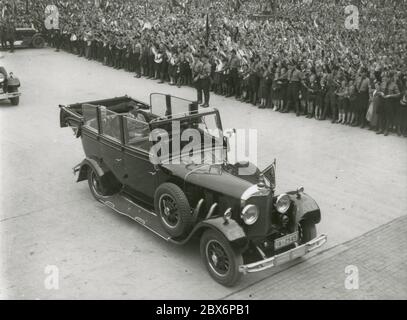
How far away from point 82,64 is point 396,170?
633 inches

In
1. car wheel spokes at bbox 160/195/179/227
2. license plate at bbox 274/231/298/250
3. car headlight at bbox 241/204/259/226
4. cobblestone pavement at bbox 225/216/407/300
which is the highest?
car headlight at bbox 241/204/259/226

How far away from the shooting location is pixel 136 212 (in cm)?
786

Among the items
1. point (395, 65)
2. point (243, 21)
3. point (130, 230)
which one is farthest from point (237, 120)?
point (243, 21)

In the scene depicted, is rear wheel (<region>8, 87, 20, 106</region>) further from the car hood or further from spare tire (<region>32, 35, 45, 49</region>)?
spare tire (<region>32, 35, 45, 49</region>)

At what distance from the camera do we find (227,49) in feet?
58.1

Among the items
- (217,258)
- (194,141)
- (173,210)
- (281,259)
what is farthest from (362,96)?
(217,258)

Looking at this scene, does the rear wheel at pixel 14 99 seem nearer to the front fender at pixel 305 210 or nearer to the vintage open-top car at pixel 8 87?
the vintage open-top car at pixel 8 87

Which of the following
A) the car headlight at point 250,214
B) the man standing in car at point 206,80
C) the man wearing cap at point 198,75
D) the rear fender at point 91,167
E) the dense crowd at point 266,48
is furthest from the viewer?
the man wearing cap at point 198,75

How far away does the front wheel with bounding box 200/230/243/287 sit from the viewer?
6.11m

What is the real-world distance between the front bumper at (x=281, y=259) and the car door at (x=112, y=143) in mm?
3088

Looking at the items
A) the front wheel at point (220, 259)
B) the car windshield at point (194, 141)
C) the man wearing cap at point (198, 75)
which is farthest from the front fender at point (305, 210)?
the man wearing cap at point (198, 75)

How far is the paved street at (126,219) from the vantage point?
643 centimetres

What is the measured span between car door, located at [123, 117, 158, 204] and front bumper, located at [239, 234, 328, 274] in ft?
7.33

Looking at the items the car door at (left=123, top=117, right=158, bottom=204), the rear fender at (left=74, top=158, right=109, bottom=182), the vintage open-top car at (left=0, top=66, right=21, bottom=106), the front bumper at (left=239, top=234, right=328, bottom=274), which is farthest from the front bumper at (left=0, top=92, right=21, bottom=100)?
the front bumper at (left=239, top=234, right=328, bottom=274)
